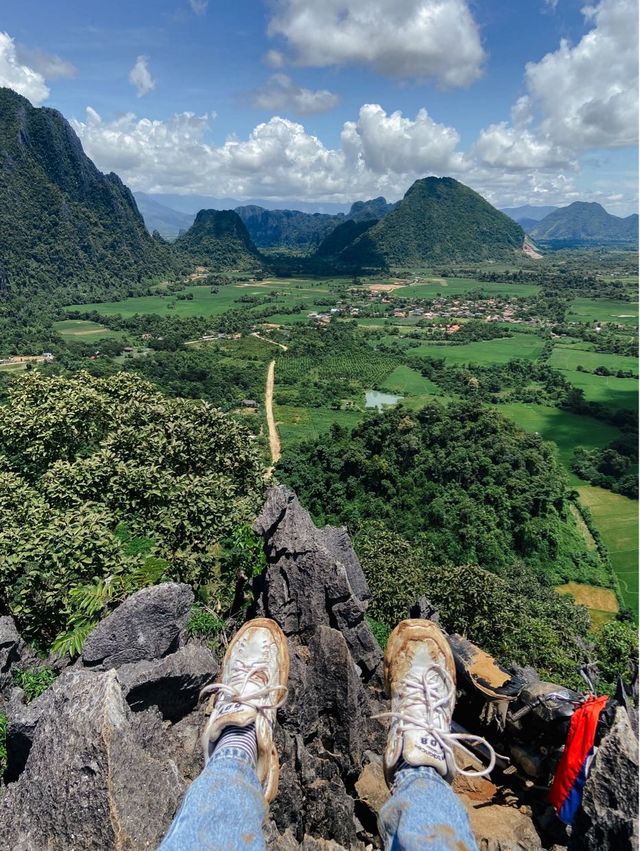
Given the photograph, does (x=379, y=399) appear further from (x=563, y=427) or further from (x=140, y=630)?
(x=140, y=630)

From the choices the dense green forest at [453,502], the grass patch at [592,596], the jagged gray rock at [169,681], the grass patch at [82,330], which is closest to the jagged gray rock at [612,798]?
the jagged gray rock at [169,681]

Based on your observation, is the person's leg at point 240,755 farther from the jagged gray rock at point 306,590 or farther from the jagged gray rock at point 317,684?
the jagged gray rock at point 306,590

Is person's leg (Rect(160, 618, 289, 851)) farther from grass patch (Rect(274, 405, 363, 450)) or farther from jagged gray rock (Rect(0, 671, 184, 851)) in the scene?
grass patch (Rect(274, 405, 363, 450))

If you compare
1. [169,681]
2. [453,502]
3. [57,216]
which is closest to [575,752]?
[169,681]

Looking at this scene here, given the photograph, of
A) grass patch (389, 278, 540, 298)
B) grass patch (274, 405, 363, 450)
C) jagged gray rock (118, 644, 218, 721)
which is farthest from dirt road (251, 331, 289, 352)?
jagged gray rock (118, 644, 218, 721)

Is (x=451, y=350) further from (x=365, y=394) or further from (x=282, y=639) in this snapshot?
(x=282, y=639)

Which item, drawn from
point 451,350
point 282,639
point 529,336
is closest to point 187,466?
point 282,639
